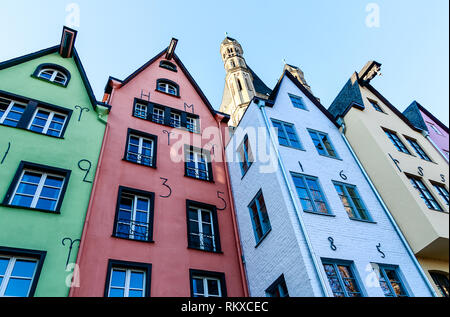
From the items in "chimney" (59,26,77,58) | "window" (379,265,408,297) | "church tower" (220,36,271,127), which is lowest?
"window" (379,265,408,297)

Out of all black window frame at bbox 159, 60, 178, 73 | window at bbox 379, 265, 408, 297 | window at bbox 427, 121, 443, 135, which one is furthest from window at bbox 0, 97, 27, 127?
window at bbox 427, 121, 443, 135

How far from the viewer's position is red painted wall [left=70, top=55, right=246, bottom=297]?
10.2 metres

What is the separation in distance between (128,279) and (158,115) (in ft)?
Result: 30.5

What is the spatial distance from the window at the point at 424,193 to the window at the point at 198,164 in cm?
887

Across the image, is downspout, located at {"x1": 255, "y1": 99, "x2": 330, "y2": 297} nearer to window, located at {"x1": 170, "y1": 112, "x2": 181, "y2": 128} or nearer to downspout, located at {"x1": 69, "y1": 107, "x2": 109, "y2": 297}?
window, located at {"x1": 170, "y1": 112, "x2": 181, "y2": 128}

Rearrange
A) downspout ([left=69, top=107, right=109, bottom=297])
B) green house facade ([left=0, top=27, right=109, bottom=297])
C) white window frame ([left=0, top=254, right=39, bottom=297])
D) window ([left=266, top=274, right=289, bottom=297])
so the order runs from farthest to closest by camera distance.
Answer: window ([left=266, top=274, right=289, bottom=297]), downspout ([left=69, top=107, right=109, bottom=297]), green house facade ([left=0, top=27, right=109, bottom=297]), white window frame ([left=0, top=254, right=39, bottom=297])

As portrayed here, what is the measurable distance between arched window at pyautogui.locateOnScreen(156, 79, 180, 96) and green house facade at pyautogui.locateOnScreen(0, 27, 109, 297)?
15.2ft

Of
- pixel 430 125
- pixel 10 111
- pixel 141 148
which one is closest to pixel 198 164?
pixel 141 148

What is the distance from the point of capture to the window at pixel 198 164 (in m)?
15.0

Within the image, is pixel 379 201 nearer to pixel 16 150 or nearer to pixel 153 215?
pixel 153 215

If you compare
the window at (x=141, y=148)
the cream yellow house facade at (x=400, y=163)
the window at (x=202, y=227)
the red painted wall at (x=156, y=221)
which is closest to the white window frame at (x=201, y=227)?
the window at (x=202, y=227)

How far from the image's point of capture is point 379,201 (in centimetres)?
1284
